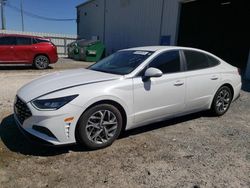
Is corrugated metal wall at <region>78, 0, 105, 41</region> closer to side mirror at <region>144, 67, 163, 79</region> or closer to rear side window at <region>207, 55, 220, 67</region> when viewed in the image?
rear side window at <region>207, 55, 220, 67</region>

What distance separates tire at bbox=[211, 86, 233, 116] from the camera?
5.37 m

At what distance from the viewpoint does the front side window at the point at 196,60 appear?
4.88m

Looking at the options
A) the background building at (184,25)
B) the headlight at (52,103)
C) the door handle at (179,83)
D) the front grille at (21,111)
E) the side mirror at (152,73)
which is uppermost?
the background building at (184,25)

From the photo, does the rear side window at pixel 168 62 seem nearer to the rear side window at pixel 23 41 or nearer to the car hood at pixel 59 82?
the car hood at pixel 59 82

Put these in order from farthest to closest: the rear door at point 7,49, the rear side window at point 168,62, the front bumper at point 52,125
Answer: the rear door at point 7,49
the rear side window at point 168,62
the front bumper at point 52,125

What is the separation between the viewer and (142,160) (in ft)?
11.7

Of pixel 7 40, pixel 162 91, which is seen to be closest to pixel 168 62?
pixel 162 91

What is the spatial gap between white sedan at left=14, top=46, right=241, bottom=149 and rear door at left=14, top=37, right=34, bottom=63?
8172mm

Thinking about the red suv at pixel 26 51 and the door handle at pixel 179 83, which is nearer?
the door handle at pixel 179 83

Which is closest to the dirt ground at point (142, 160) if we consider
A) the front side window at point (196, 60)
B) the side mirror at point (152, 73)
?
the side mirror at point (152, 73)

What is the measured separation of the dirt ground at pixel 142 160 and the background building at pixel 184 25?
10.3 meters

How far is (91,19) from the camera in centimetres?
2639

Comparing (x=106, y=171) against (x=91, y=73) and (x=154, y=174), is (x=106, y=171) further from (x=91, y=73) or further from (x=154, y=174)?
(x=91, y=73)

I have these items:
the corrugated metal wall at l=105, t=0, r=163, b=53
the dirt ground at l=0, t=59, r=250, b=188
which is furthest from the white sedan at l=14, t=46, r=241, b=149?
the corrugated metal wall at l=105, t=0, r=163, b=53
